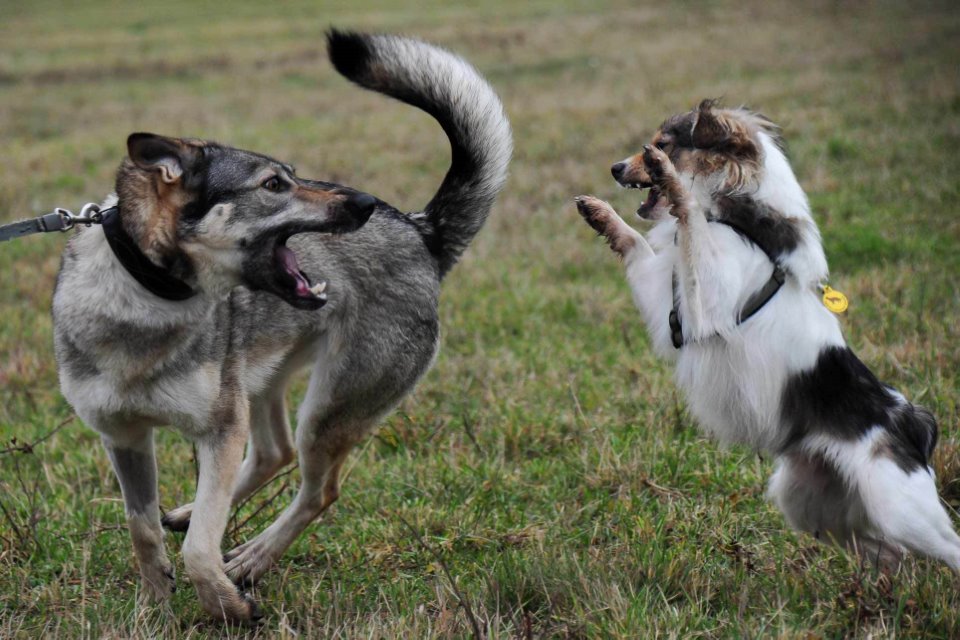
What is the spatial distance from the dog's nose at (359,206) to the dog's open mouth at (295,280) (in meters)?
0.27

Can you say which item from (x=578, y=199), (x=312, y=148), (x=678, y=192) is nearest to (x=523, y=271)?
(x=578, y=199)

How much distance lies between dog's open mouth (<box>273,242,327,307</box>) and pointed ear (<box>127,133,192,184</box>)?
42 cm

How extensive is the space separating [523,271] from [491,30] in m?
17.2

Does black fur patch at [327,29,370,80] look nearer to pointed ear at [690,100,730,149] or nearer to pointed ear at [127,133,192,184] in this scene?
pointed ear at [127,133,192,184]

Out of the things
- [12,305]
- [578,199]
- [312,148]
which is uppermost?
[578,199]

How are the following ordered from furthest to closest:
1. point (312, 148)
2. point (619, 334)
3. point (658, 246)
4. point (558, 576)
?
point (312, 148) < point (619, 334) < point (658, 246) < point (558, 576)

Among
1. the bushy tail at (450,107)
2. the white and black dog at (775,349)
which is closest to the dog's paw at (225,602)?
the bushy tail at (450,107)

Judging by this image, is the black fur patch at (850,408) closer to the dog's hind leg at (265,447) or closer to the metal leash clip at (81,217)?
the dog's hind leg at (265,447)

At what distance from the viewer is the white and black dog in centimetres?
361

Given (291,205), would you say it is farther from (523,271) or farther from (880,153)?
(880,153)

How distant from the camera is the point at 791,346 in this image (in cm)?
372

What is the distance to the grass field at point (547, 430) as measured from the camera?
130 inches

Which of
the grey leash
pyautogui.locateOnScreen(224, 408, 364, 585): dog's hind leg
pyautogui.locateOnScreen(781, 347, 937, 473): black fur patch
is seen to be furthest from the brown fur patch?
pyautogui.locateOnScreen(781, 347, 937, 473): black fur patch

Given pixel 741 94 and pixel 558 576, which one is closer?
pixel 558 576
